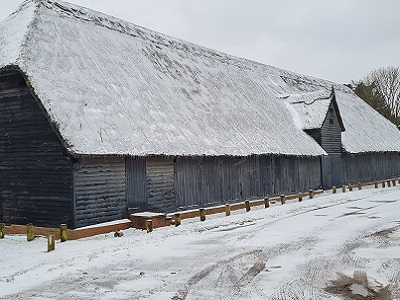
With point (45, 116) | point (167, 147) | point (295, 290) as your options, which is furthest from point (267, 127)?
point (295, 290)

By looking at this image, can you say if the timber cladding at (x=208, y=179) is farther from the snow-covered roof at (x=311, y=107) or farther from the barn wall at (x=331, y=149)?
the snow-covered roof at (x=311, y=107)

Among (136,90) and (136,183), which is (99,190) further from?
(136,90)

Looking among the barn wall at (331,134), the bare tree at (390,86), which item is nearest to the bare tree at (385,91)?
the bare tree at (390,86)

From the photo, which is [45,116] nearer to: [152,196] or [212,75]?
[152,196]

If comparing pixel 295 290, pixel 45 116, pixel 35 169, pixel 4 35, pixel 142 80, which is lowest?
pixel 295 290

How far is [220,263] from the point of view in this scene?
1067 cm

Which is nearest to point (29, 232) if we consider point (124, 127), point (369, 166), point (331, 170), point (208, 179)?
point (124, 127)

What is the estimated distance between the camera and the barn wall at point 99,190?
15.7 m

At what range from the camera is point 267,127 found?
27.8m

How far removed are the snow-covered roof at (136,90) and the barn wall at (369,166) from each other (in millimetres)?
7171

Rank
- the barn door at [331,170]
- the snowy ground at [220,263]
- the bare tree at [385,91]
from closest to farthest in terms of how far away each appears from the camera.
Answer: the snowy ground at [220,263]
the barn door at [331,170]
the bare tree at [385,91]

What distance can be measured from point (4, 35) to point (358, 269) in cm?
1650

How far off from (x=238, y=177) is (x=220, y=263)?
1350cm

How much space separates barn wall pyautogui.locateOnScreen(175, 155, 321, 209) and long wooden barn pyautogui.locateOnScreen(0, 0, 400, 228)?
71mm
